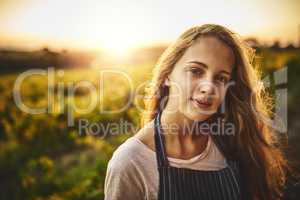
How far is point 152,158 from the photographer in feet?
6.79

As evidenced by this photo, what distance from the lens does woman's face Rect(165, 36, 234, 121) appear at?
2145mm

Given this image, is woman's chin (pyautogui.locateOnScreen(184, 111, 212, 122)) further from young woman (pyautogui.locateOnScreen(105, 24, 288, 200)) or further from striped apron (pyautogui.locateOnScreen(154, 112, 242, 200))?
striped apron (pyautogui.locateOnScreen(154, 112, 242, 200))

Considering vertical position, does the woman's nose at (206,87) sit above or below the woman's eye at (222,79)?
below

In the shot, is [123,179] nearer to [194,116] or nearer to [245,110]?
[194,116]

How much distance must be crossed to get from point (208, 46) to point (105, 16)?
2.55 ft

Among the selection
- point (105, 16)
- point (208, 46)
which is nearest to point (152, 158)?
point (208, 46)

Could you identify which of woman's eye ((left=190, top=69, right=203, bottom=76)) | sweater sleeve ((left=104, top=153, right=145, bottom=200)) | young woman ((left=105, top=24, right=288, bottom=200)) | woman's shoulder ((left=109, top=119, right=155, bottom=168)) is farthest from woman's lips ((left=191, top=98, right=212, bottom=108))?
sweater sleeve ((left=104, top=153, right=145, bottom=200))

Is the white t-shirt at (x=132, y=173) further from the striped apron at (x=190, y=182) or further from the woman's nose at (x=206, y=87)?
the woman's nose at (x=206, y=87)

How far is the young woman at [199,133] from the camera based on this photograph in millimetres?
2035

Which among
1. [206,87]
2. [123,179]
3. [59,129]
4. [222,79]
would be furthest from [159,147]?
[59,129]

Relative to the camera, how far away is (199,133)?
2.32 metres

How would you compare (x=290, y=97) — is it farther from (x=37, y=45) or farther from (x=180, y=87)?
(x=37, y=45)

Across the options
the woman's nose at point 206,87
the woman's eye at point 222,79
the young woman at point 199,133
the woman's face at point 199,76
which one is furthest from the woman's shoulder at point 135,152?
the woman's eye at point 222,79

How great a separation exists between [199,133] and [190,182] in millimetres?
303
